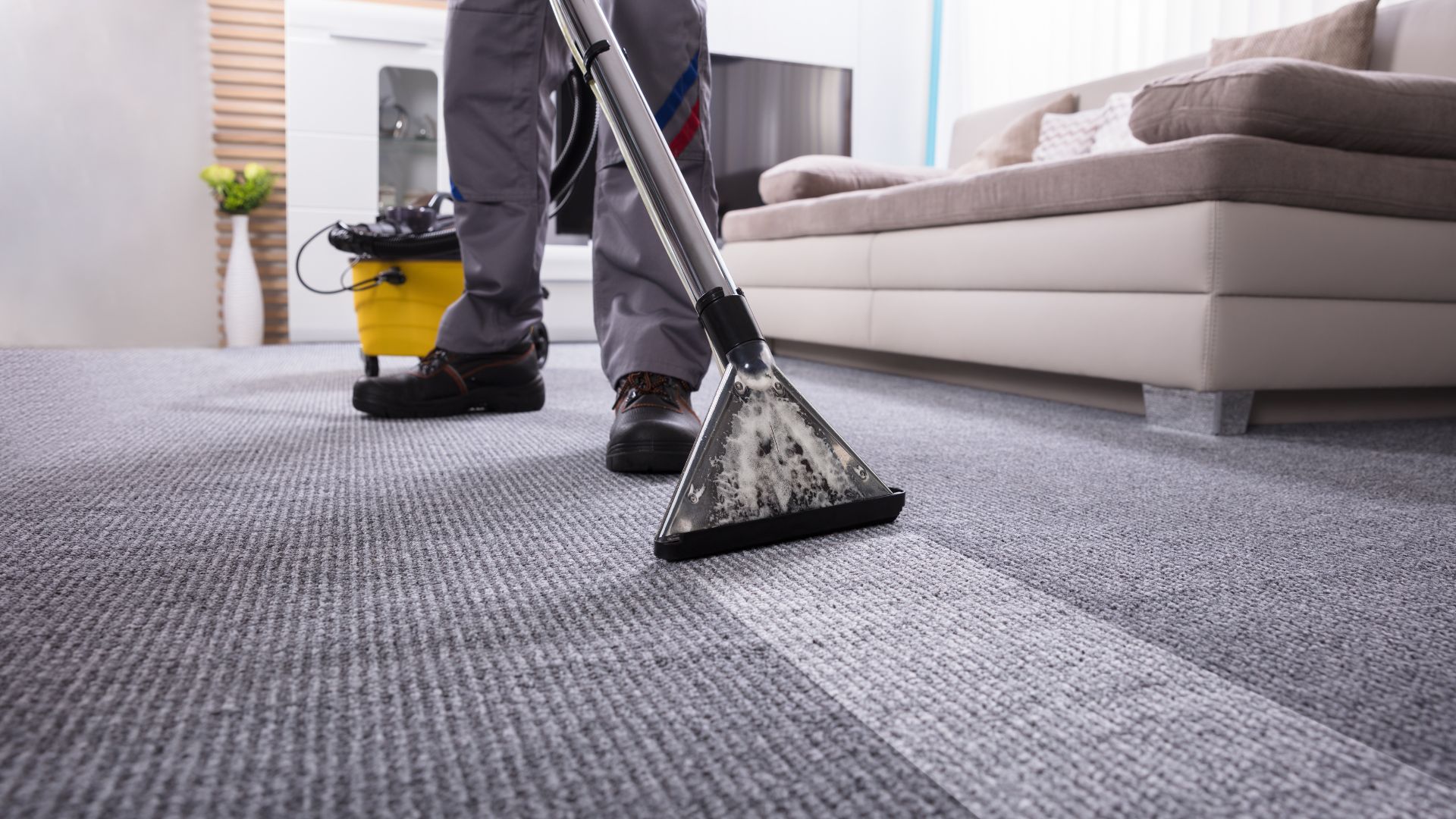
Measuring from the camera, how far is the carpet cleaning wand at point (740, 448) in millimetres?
641

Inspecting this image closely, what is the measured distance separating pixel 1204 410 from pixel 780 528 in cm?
95

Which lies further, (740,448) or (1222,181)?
(1222,181)

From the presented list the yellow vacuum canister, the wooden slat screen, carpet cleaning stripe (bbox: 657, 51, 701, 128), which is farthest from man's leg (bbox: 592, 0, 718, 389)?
the wooden slat screen

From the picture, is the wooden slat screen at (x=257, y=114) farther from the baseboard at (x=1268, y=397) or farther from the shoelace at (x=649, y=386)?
the shoelace at (x=649, y=386)

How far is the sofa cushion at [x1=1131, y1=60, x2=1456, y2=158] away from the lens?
4.26 feet

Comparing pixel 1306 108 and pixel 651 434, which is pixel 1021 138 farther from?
pixel 651 434

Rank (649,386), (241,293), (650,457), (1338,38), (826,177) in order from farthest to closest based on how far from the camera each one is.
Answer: (241,293) < (826,177) < (1338,38) < (649,386) < (650,457)

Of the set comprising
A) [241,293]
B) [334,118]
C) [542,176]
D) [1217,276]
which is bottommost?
[241,293]

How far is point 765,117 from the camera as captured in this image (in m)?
4.01

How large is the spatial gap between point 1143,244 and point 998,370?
1.82 feet

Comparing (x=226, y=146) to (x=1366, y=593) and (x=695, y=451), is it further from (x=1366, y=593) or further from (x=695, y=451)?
(x=1366, y=593)

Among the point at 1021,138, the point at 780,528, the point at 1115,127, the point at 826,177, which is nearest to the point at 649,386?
the point at 780,528

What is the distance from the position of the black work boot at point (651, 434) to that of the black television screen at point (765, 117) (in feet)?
9.85

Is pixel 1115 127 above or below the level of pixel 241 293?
above
